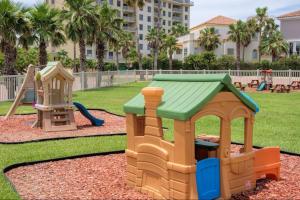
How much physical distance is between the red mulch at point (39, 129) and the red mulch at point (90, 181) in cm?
325

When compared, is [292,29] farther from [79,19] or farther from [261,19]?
[79,19]

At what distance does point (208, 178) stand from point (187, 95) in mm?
1160

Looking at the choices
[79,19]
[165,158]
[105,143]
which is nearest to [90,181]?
[165,158]

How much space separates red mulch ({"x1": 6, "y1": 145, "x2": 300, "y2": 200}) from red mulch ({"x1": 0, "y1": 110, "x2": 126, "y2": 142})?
325 cm

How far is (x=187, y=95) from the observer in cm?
545

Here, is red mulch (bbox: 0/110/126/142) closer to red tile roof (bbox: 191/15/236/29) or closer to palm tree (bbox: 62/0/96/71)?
palm tree (bbox: 62/0/96/71)

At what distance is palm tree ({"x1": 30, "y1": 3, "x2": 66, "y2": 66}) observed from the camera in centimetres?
2428

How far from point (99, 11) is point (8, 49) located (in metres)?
11.9

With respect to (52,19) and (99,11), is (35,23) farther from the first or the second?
(99,11)

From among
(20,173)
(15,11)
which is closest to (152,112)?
(20,173)

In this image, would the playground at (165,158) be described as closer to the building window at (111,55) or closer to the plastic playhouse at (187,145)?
the plastic playhouse at (187,145)

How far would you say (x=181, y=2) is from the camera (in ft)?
363

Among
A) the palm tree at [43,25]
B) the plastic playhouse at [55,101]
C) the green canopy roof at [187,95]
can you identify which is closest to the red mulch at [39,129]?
the plastic playhouse at [55,101]

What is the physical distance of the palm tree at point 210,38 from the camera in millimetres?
67625
